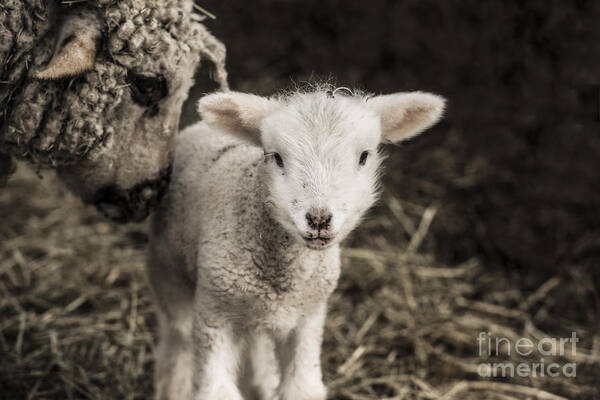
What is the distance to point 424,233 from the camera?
607cm

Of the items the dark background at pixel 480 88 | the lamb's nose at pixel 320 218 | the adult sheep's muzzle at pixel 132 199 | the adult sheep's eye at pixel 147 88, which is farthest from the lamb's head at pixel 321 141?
the dark background at pixel 480 88

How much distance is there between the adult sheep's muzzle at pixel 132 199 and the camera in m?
3.71

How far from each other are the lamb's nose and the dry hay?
6.74 feet

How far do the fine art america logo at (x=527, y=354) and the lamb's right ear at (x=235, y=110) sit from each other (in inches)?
101

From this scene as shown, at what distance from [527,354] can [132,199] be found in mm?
2860

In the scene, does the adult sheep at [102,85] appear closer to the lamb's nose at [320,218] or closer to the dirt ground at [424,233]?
the dirt ground at [424,233]

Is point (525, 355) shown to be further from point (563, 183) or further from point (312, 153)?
point (312, 153)

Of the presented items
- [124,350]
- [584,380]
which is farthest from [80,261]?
[584,380]

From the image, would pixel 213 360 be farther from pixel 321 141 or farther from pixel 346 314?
pixel 346 314

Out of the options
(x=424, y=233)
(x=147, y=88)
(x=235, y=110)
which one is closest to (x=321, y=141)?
(x=235, y=110)

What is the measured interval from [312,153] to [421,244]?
134 inches

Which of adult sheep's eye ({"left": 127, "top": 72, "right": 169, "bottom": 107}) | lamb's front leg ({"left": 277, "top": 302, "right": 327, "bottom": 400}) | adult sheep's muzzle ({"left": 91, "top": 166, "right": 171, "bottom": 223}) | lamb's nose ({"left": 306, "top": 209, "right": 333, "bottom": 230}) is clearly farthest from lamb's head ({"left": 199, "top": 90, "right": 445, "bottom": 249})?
adult sheep's muzzle ({"left": 91, "top": 166, "right": 171, "bottom": 223})

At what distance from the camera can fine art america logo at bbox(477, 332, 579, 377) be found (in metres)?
4.82

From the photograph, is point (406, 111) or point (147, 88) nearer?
point (406, 111)
